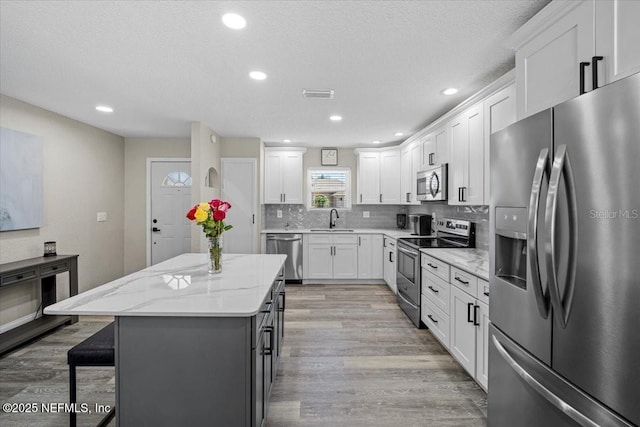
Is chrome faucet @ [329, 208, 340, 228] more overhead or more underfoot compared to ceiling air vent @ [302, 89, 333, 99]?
more underfoot

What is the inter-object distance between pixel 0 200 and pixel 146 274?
2287 millimetres

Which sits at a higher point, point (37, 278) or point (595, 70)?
point (595, 70)

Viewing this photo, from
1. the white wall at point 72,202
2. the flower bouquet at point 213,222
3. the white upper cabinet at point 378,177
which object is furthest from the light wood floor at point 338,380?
the white upper cabinet at point 378,177

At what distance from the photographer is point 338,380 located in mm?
2490

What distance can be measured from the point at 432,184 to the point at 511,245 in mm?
2366

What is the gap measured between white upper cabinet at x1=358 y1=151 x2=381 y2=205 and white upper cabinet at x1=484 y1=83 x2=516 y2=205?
10.1 feet

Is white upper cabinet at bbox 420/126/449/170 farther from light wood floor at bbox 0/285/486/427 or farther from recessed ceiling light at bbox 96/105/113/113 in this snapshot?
recessed ceiling light at bbox 96/105/113/113

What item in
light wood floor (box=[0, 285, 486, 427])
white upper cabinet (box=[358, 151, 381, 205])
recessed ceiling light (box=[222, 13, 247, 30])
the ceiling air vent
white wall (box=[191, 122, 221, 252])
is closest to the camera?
recessed ceiling light (box=[222, 13, 247, 30])

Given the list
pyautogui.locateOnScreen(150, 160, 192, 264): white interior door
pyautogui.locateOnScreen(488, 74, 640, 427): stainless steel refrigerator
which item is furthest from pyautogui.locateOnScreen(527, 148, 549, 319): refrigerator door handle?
pyautogui.locateOnScreen(150, 160, 192, 264): white interior door

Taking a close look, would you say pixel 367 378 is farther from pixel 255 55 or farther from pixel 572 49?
pixel 255 55

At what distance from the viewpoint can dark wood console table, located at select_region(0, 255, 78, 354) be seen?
9.69ft

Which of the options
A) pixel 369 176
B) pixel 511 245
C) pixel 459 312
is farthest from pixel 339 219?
pixel 511 245

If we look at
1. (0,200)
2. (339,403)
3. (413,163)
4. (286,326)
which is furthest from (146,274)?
(413,163)

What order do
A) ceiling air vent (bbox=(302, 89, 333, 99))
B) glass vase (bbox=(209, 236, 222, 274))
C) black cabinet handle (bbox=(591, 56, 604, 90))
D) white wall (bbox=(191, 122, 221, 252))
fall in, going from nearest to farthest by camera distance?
black cabinet handle (bbox=(591, 56, 604, 90)) < glass vase (bbox=(209, 236, 222, 274)) < ceiling air vent (bbox=(302, 89, 333, 99)) < white wall (bbox=(191, 122, 221, 252))
